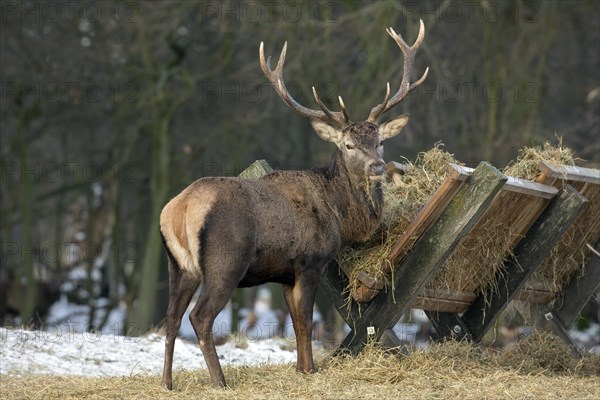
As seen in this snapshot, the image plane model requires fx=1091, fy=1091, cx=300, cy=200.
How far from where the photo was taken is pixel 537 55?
19.0m

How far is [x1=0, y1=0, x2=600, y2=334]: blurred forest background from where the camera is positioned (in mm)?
17797

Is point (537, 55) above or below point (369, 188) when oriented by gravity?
above

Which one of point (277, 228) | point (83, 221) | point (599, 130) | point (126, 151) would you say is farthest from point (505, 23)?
point (83, 221)

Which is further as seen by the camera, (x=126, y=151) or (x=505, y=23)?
(x=126, y=151)

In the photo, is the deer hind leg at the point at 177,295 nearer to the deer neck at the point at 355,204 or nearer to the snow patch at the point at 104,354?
the snow patch at the point at 104,354

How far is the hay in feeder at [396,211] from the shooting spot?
8.58 m

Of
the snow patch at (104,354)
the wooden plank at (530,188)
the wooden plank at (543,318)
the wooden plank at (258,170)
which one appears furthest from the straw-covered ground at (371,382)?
the wooden plank at (258,170)

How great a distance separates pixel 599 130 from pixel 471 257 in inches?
418

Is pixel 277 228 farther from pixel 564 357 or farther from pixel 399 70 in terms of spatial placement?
pixel 399 70

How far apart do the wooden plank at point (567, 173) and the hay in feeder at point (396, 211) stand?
0.74 meters

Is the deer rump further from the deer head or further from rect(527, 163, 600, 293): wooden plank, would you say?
rect(527, 163, 600, 293): wooden plank

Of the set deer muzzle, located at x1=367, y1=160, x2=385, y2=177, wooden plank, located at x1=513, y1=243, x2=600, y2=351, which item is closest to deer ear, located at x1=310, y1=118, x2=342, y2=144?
deer muzzle, located at x1=367, y1=160, x2=385, y2=177

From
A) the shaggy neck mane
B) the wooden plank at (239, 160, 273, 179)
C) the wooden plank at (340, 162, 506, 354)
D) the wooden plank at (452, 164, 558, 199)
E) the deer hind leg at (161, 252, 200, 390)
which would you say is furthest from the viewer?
the wooden plank at (239, 160, 273, 179)

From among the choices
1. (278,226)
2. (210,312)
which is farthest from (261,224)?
(210,312)
